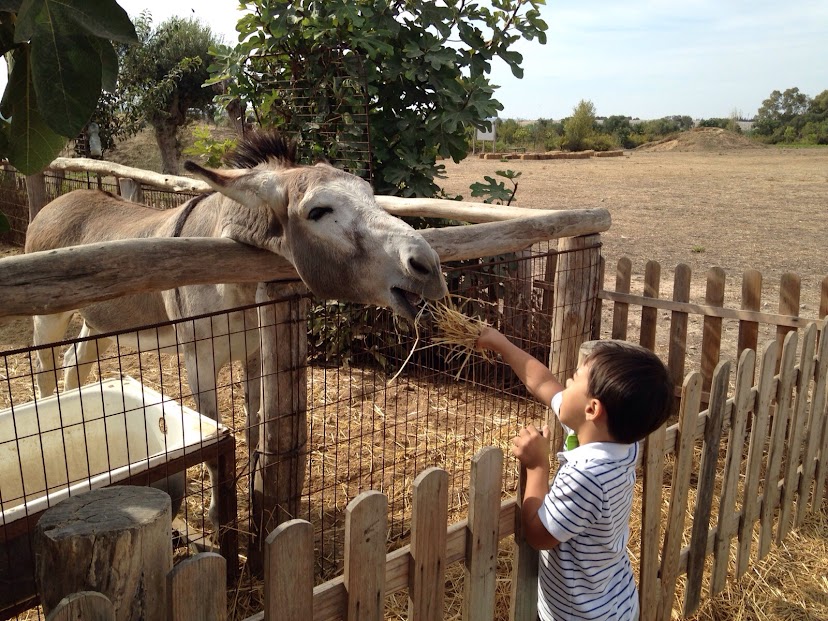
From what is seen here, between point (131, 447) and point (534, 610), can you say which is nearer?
point (534, 610)

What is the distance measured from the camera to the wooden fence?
4.87 feet

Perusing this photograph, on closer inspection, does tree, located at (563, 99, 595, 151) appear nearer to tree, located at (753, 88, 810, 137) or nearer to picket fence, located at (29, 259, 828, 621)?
tree, located at (753, 88, 810, 137)

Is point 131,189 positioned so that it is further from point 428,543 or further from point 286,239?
point 428,543

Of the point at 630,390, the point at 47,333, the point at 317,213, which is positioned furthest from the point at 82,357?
the point at 630,390

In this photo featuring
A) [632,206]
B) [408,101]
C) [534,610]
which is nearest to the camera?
[534,610]

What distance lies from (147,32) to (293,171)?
1943cm

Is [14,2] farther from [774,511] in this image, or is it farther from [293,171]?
[774,511]

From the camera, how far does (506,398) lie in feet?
17.9

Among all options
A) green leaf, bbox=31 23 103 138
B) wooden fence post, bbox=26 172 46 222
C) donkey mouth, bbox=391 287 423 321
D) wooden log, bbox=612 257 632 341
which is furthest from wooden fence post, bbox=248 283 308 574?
wooden fence post, bbox=26 172 46 222

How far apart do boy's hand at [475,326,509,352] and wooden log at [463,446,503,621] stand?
473 millimetres

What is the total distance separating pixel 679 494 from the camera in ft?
8.93

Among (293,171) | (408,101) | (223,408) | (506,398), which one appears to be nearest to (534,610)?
(293,171)

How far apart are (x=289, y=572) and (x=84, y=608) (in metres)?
0.47

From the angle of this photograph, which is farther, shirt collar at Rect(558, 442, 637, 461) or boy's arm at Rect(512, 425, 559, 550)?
boy's arm at Rect(512, 425, 559, 550)
